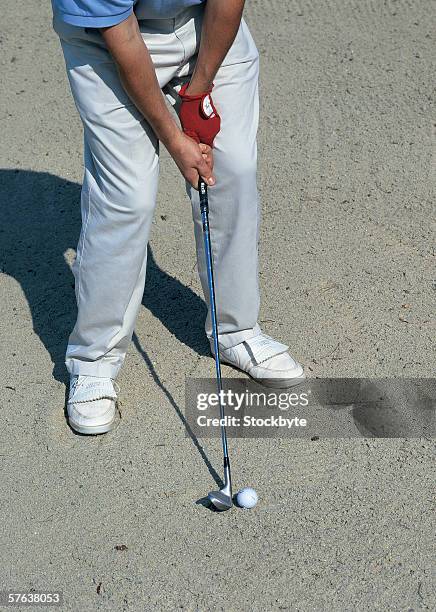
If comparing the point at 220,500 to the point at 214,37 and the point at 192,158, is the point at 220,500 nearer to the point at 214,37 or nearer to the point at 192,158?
the point at 192,158

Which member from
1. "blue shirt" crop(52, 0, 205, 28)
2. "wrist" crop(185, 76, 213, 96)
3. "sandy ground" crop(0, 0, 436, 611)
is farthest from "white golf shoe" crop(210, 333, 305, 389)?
"blue shirt" crop(52, 0, 205, 28)

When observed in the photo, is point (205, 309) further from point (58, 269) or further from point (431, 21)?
point (431, 21)

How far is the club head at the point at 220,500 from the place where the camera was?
3.48 meters

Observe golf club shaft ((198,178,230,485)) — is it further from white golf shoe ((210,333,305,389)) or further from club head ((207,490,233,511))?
white golf shoe ((210,333,305,389))

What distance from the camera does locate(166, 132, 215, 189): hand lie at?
3.51m

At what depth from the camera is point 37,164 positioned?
5.54 metres

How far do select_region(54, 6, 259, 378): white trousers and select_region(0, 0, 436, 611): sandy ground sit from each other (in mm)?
369

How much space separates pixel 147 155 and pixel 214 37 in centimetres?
49

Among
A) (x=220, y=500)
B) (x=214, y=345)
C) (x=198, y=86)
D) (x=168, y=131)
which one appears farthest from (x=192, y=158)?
(x=220, y=500)

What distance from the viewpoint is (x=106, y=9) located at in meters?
3.12

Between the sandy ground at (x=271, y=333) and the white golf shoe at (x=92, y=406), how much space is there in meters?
0.05

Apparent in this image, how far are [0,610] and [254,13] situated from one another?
4.57 metres

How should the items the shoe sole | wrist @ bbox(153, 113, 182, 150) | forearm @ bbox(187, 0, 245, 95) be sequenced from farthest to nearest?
1. the shoe sole
2. wrist @ bbox(153, 113, 182, 150)
3. forearm @ bbox(187, 0, 245, 95)

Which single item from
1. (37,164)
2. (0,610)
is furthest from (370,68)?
(0,610)
